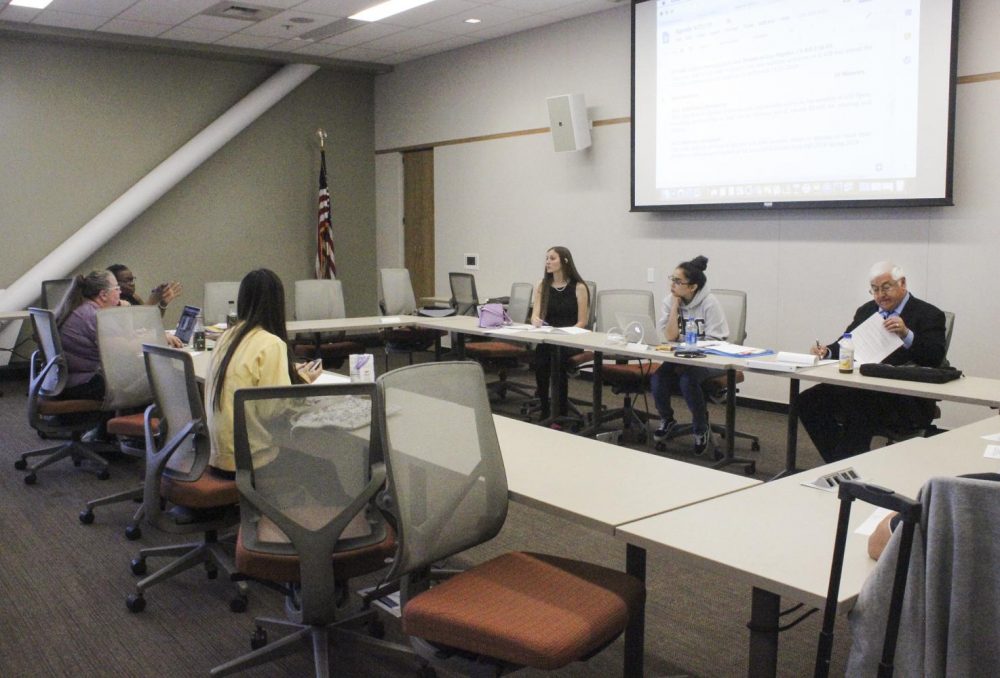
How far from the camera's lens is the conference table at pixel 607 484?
2.26 metres

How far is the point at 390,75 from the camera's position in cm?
1017

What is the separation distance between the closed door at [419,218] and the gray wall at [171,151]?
0.61 metres

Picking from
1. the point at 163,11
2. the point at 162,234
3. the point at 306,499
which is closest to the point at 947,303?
the point at 306,499

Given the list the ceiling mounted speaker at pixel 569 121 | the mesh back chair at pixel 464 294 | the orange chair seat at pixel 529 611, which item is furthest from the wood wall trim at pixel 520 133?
the orange chair seat at pixel 529 611

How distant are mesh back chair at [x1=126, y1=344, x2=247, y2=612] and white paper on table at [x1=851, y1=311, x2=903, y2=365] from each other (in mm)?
2987

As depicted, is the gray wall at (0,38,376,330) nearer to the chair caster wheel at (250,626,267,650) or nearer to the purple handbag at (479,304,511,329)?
the purple handbag at (479,304,511,329)

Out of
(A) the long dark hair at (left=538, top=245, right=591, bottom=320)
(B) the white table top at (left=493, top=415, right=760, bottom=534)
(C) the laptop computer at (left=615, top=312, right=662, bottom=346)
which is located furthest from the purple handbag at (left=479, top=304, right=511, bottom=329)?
(B) the white table top at (left=493, top=415, right=760, bottom=534)

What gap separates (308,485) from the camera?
251 centimetres

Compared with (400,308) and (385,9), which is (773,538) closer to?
(400,308)

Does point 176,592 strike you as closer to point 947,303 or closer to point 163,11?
point 947,303

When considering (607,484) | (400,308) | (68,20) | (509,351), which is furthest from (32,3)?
(607,484)

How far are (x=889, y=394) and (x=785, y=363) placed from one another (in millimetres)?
499

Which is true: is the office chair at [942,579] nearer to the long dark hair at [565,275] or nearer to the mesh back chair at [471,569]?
the mesh back chair at [471,569]

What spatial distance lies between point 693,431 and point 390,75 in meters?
6.45
